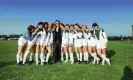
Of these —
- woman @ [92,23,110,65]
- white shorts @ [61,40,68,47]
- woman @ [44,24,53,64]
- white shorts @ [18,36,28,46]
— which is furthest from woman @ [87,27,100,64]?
white shorts @ [18,36,28,46]

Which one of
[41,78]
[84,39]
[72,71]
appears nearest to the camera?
A: [41,78]

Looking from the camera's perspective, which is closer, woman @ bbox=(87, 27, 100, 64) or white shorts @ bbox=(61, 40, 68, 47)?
woman @ bbox=(87, 27, 100, 64)

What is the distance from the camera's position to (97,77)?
1416cm

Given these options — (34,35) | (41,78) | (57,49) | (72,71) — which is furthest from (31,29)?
(41,78)

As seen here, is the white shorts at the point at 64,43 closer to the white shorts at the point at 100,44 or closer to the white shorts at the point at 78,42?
the white shorts at the point at 78,42

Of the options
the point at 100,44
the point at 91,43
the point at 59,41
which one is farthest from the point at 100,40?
the point at 59,41

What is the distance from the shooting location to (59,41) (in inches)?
800

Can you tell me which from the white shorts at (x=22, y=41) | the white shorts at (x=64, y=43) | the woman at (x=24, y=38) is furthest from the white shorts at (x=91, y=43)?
the white shorts at (x=22, y=41)

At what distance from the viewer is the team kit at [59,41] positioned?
60.8 ft

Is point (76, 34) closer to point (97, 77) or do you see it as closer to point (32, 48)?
point (32, 48)

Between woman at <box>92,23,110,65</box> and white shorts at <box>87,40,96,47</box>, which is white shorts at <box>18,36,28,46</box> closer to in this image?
white shorts at <box>87,40,96,47</box>

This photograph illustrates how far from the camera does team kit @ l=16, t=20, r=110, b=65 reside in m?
18.5

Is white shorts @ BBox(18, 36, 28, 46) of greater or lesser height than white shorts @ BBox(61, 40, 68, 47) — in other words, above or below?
above

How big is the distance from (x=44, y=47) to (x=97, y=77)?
222 inches
